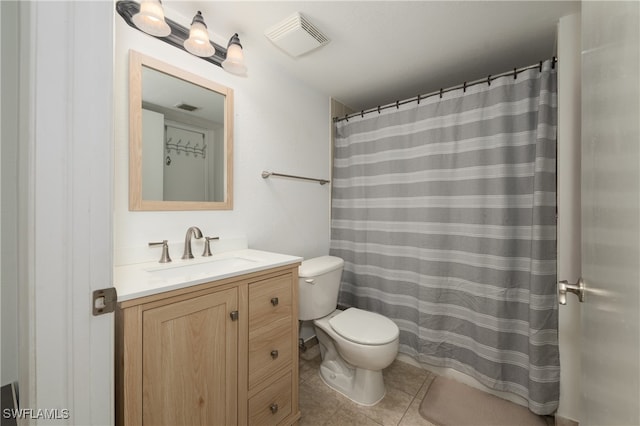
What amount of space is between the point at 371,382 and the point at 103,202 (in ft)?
5.36

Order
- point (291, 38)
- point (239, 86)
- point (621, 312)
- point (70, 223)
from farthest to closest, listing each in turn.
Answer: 1. point (239, 86)
2. point (291, 38)
3. point (70, 223)
4. point (621, 312)

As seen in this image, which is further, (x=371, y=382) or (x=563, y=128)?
(x=371, y=382)

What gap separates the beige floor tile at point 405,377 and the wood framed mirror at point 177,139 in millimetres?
1600

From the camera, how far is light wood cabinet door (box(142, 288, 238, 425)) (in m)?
0.82

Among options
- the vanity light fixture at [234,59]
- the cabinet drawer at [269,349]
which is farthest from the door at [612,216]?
the vanity light fixture at [234,59]

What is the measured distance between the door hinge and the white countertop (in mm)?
163

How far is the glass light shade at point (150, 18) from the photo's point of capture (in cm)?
107

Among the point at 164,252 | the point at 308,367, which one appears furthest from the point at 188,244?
the point at 308,367

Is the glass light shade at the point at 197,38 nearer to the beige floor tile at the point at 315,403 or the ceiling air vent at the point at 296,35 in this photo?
the ceiling air vent at the point at 296,35

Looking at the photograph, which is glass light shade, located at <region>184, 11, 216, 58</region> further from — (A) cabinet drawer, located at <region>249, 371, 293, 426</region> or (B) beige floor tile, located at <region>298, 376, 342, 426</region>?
(B) beige floor tile, located at <region>298, 376, 342, 426</region>

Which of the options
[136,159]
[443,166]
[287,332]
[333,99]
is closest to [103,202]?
[136,159]

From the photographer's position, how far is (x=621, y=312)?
38 cm

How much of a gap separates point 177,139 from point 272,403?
4.63 feet

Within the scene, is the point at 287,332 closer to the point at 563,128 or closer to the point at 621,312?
the point at 621,312
